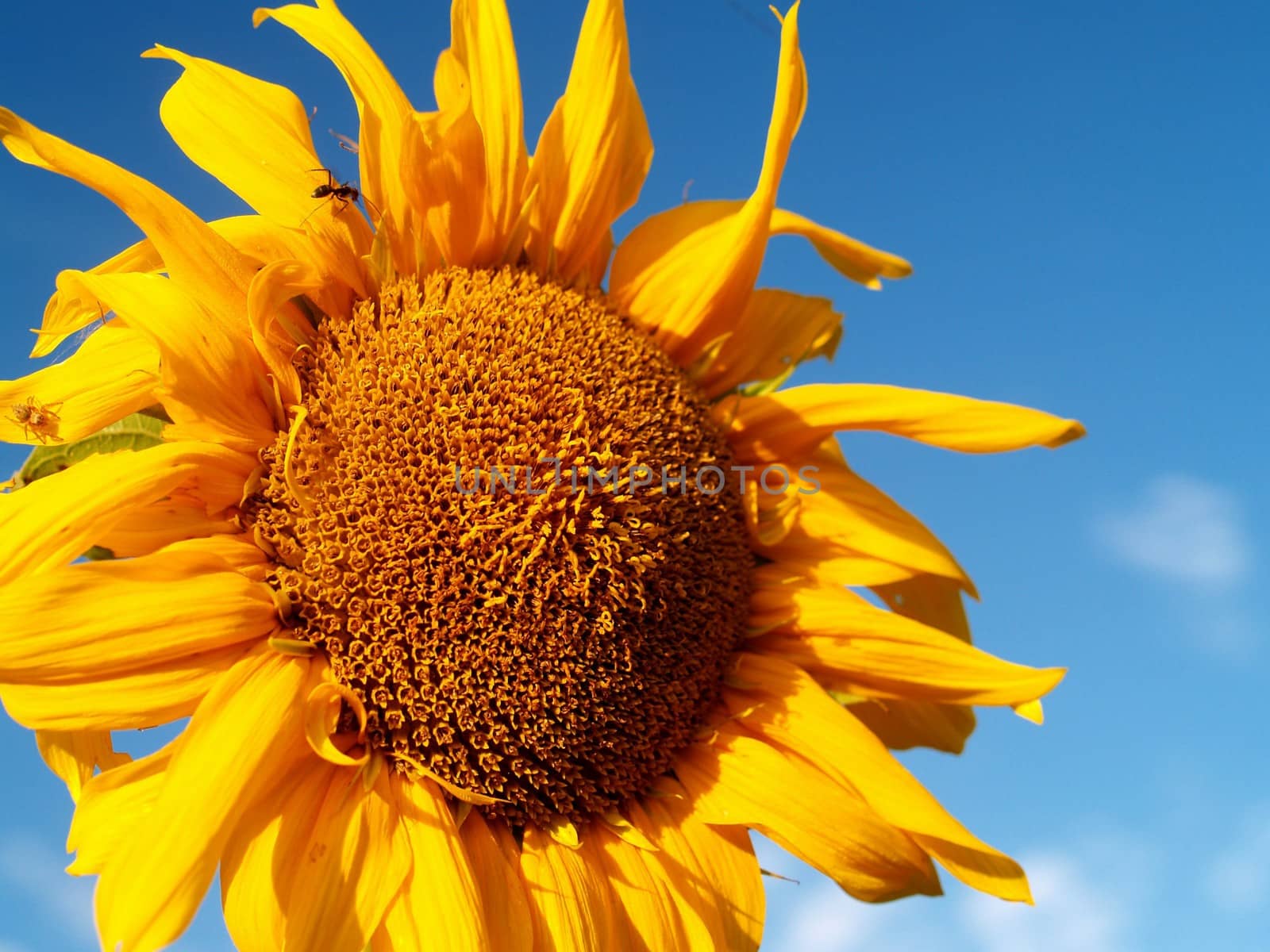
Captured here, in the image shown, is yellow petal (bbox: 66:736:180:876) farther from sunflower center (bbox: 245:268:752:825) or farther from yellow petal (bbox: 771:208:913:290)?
yellow petal (bbox: 771:208:913:290)

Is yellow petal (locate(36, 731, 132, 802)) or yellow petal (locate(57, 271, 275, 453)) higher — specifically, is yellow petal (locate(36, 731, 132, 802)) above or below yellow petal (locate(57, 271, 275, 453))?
below

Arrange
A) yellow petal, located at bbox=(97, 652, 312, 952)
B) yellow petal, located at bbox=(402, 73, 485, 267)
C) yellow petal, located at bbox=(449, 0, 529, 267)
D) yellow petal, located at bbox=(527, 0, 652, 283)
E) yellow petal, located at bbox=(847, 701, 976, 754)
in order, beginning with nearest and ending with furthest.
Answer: yellow petal, located at bbox=(97, 652, 312, 952), yellow petal, located at bbox=(402, 73, 485, 267), yellow petal, located at bbox=(449, 0, 529, 267), yellow petal, located at bbox=(527, 0, 652, 283), yellow petal, located at bbox=(847, 701, 976, 754)

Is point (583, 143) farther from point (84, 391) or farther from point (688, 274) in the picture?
point (84, 391)

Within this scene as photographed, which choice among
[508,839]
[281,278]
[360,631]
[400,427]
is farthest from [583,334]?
[508,839]

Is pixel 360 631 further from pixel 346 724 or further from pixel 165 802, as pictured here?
pixel 165 802

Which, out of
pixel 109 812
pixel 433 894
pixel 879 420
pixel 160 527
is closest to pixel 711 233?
pixel 879 420

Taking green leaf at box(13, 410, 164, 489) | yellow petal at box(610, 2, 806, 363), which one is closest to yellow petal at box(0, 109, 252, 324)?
green leaf at box(13, 410, 164, 489)
